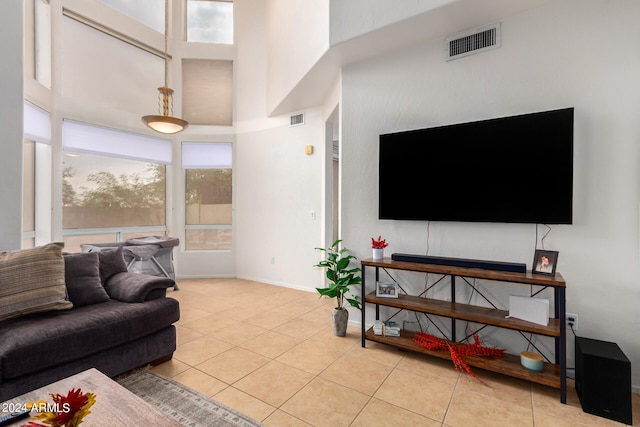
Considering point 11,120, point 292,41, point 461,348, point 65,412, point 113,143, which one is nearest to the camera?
point 65,412

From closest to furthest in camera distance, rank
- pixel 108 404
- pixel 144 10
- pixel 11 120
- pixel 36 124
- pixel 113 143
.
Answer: pixel 108 404
pixel 11 120
pixel 36 124
pixel 113 143
pixel 144 10

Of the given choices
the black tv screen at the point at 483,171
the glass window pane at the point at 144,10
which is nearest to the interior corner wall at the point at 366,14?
the black tv screen at the point at 483,171

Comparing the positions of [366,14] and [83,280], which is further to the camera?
[366,14]

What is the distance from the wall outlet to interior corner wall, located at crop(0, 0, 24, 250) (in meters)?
4.30

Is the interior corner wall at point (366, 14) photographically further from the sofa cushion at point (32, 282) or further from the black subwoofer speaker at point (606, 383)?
the sofa cushion at point (32, 282)

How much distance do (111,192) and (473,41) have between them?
4.77 metres

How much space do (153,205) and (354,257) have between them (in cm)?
357

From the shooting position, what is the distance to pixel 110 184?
435 cm

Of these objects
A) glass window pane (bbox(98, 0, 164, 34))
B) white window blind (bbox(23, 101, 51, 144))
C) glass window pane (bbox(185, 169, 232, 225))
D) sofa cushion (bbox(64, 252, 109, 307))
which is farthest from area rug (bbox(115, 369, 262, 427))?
glass window pane (bbox(98, 0, 164, 34))

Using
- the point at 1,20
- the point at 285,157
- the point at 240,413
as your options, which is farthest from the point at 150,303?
the point at 285,157

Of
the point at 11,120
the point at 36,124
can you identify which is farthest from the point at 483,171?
the point at 36,124

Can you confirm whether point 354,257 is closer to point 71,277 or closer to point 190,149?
point 71,277

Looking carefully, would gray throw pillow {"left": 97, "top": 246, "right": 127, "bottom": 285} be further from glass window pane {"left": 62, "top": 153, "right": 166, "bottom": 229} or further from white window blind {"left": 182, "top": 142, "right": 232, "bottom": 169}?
white window blind {"left": 182, "top": 142, "right": 232, "bottom": 169}

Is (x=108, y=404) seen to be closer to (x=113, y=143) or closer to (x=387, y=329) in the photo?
(x=387, y=329)
